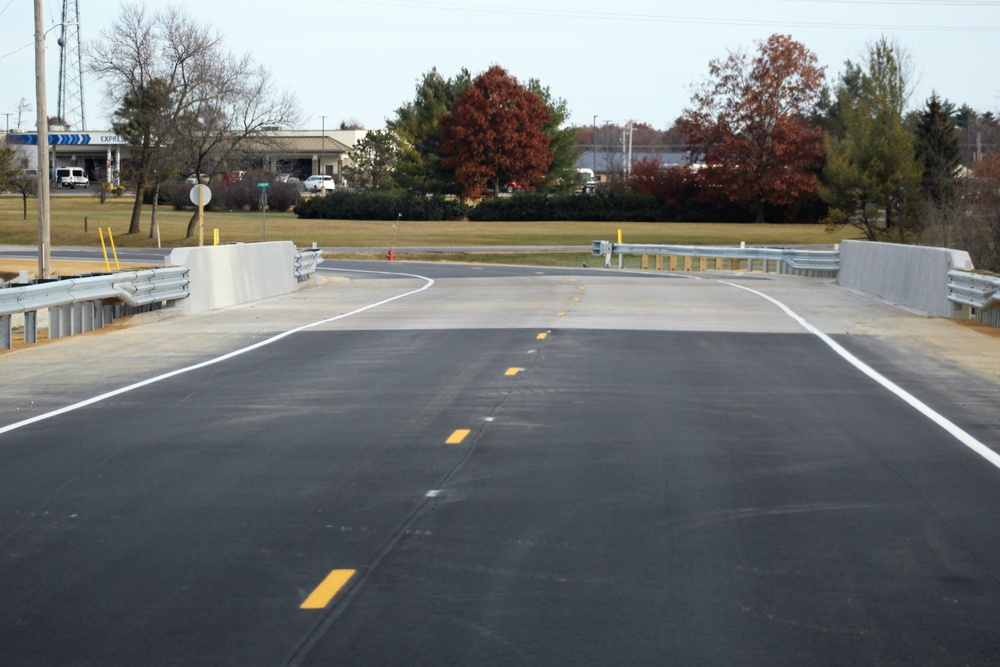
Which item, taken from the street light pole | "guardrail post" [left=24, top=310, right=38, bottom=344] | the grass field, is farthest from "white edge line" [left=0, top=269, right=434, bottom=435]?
the grass field

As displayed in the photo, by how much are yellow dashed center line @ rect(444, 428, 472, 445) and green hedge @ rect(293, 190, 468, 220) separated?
258 ft

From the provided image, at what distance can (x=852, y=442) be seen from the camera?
10164 millimetres

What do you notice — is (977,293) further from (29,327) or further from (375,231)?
(375,231)

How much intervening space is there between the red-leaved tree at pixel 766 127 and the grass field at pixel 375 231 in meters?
3.07

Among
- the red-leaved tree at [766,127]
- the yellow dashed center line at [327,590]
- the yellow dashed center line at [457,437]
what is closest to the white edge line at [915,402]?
the yellow dashed center line at [457,437]

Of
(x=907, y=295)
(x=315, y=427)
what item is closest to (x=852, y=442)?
(x=315, y=427)

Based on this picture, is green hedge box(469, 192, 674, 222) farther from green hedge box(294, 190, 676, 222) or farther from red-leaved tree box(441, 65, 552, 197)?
red-leaved tree box(441, 65, 552, 197)

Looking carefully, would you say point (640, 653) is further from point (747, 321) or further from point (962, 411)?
point (747, 321)

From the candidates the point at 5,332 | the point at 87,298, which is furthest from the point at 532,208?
the point at 5,332

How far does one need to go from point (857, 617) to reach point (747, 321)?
608 inches

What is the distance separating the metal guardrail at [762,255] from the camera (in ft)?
117

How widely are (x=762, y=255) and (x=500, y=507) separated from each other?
112ft

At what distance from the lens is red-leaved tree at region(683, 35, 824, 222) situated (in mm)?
80188

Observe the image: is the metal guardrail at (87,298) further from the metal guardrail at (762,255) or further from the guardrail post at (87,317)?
Answer: the metal guardrail at (762,255)
